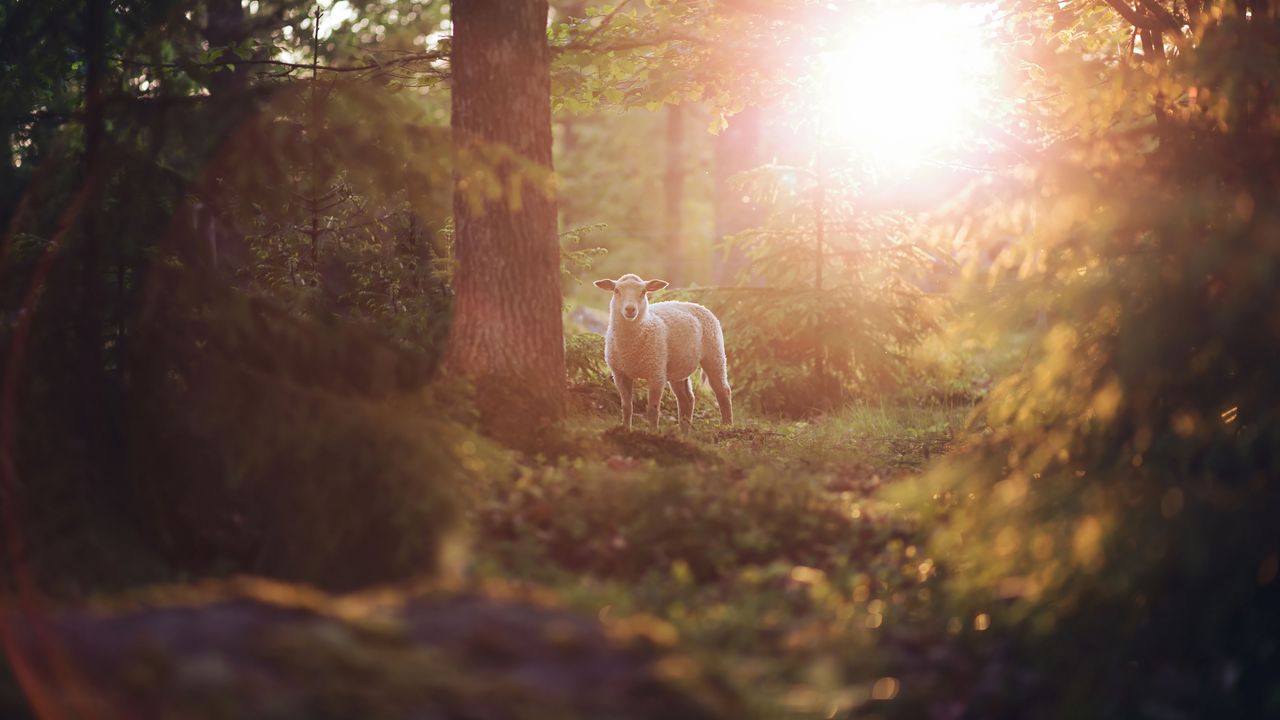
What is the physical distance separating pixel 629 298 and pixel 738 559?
226 inches

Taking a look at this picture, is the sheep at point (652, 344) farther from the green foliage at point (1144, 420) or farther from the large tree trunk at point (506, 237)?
the green foliage at point (1144, 420)

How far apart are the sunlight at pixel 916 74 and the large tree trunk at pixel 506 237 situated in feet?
10.8

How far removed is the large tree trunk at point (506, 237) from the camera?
320 inches

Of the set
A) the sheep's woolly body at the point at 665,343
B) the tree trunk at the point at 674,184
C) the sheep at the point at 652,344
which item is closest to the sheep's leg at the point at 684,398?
the sheep at the point at 652,344

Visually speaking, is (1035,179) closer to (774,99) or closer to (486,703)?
(486,703)

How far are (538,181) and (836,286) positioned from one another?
8974 mm

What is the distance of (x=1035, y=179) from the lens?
5.14 m

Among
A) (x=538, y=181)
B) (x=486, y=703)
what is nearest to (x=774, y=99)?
(x=538, y=181)

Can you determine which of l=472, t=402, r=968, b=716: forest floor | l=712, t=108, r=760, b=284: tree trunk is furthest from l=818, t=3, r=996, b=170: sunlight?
l=712, t=108, r=760, b=284: tree trunk

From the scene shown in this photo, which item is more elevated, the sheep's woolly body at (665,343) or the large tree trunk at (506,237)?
the large tree trunk at (506,237)

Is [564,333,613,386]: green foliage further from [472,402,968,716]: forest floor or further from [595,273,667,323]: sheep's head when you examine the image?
[472,402,968,716]: forest floor

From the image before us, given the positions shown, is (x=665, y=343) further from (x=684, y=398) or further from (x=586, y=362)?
(x=586, y=362)

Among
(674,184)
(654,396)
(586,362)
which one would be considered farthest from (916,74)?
(674,184)

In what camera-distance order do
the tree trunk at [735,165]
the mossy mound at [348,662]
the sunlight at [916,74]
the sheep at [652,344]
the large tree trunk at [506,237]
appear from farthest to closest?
the tree trunk at [735,165] → the sheep at [652,344] → the sunlight at [916,74] → the large tree trunk at [506,237] → the mossy mound at [348,662]
